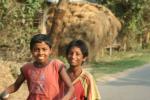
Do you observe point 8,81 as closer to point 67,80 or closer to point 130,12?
point 67,80

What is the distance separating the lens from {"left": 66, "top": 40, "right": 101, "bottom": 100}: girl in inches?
175

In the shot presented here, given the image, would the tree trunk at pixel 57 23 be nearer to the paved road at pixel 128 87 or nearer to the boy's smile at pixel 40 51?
the paved road at pixel 128 87

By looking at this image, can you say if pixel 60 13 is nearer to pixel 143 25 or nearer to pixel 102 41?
pixel 102 41

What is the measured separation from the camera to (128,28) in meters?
27.9

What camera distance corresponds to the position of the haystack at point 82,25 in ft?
62.9

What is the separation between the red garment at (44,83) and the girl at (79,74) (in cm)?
22

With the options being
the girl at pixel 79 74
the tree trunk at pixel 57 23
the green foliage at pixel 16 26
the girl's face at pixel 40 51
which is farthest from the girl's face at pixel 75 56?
the tree trunk at pixel 57 23

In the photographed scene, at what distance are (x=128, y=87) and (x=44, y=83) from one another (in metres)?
10.3

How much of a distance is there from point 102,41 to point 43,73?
1648cm

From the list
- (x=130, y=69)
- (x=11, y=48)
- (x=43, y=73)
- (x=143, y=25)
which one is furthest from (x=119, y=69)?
(x=43, y=73)

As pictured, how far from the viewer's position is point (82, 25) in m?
20.0

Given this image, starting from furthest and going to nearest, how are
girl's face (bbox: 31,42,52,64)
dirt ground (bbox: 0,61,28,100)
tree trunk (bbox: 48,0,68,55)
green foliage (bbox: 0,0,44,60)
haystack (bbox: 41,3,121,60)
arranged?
1. haystack (bbox: 41,3,121,60)
2. tree trunk (bbox: 48,0,68,55)
3. green foliage (bbox: 0,0,44,60)
4. dirt ground (bbox: 0,61,28,100)
5. girl's face (bbox: 31,42,52,64)

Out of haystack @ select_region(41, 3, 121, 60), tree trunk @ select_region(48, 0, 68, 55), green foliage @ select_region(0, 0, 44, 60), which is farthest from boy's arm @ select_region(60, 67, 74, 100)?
haystack @ select_region(41, 3, 121, 60)

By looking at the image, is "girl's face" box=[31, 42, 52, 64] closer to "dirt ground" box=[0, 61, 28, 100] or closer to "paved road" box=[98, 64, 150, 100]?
"dirt ground" box=[0, 61, 28, 100]
